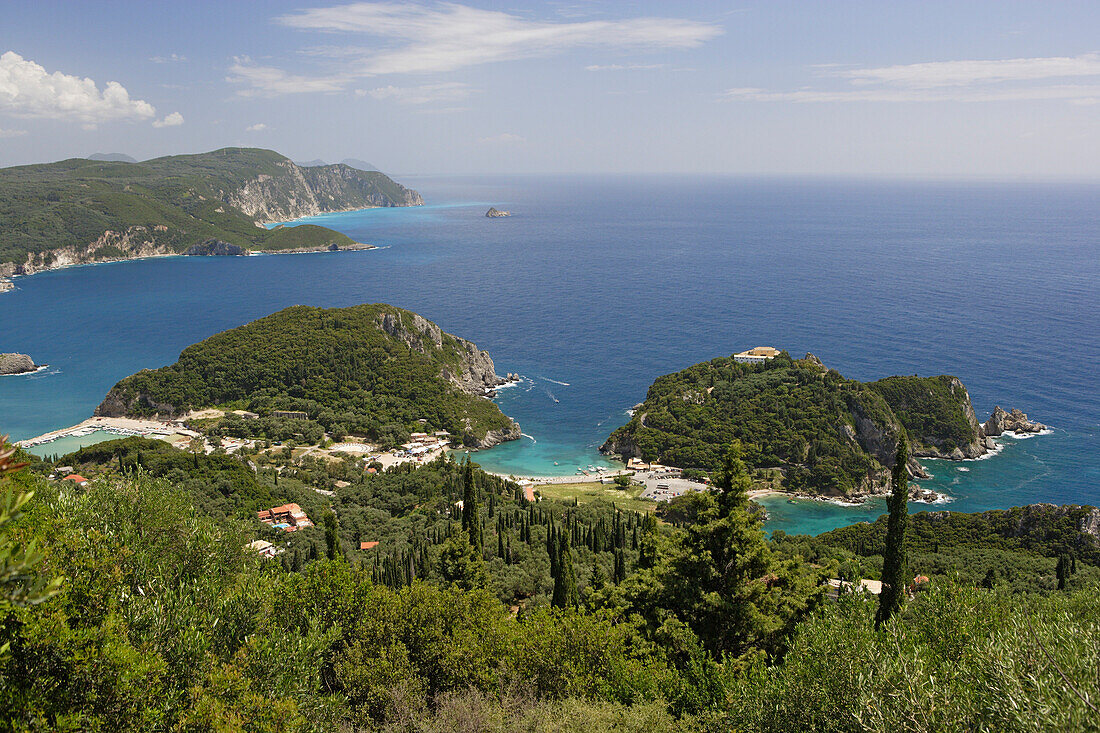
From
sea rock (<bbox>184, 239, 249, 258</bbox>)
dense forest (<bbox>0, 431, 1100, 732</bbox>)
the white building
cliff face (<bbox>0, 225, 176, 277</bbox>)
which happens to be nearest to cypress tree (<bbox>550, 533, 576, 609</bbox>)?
dense forest (<bbox>0, 431, 1100, 732</bbox>)

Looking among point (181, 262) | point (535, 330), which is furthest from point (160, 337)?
point (181, 262)

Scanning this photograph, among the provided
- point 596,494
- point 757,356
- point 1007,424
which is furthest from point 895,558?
point 757,356

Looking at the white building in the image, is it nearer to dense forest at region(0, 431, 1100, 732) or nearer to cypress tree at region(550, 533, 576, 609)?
dense forest at region(0, 431, 1100, 732)

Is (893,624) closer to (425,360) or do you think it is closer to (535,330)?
(425,360)

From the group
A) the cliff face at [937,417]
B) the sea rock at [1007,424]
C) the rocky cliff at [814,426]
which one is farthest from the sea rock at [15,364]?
the sea rock at [1007,424]

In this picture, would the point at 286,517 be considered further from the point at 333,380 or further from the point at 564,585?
the point at 333,380

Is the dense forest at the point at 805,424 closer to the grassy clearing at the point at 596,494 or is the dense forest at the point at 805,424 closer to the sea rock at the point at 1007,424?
the sea rock at the point at 1007,424

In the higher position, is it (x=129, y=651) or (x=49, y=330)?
(x=129, y=651)
